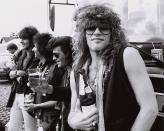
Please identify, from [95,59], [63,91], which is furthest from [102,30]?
[63,91]

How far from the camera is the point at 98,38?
5.91 ft

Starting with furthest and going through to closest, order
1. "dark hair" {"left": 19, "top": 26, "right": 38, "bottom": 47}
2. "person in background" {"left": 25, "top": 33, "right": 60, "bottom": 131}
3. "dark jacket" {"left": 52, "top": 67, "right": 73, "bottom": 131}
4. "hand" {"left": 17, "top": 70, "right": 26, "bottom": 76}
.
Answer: "dark hair" {"left": 19, "top": 26, "right": 38, "bottom": 47}, "hand" {"left": 17, "top": 70, "right": 26, "bottom": 76}, "person in background" {"left": 25, "top": 33, "right": 60, "bottom": 131}, "dark jacket" {"left": 52, "top": 67, "right": 73, "bottom": 131}

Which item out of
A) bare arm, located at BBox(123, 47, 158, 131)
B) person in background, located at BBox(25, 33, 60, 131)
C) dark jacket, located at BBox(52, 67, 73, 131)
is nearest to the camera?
bare arm, located at BBox(123, 47, 158, 131)

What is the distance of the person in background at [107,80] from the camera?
1651 millimetres

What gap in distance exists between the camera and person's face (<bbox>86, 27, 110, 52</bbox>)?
1.79 metres

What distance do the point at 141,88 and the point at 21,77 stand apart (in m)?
2.79

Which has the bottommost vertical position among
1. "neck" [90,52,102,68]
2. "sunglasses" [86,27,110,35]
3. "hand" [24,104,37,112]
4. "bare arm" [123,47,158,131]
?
"hand" [24,104,37,112]

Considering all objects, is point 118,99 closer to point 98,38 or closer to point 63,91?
point 98,38

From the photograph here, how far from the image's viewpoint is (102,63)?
1.76 m

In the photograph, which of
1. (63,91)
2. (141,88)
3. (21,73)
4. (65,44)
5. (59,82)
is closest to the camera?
(141,88)

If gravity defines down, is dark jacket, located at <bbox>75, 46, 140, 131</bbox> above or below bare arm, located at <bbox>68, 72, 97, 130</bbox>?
above

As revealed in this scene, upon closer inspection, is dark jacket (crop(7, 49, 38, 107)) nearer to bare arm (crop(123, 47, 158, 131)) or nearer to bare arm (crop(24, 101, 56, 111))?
bare arm (crop(24, 101, 56, 111))

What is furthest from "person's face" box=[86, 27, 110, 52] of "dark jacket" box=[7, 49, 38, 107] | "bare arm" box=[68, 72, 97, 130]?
"dark jacket" box=[7, 49, 38, 107]

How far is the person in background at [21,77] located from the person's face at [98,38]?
2.45 meters
